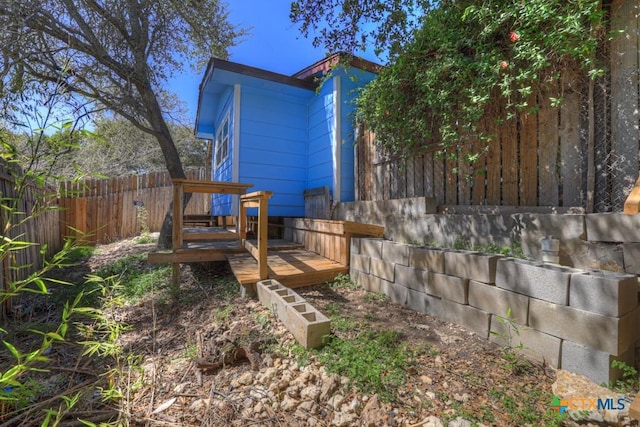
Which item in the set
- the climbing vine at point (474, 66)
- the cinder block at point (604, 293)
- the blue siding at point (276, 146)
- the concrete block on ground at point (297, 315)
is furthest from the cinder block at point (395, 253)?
the blue siding at point (276, 146)

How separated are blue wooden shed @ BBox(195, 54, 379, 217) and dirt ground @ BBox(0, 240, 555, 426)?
3.16m

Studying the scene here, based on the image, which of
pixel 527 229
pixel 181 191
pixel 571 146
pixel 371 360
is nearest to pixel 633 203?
pixel 527 229

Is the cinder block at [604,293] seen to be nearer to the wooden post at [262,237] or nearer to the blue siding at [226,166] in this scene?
the wooden post at [262,237]

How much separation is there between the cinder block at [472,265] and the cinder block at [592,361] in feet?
1.95

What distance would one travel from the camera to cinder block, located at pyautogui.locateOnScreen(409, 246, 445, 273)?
262 cm

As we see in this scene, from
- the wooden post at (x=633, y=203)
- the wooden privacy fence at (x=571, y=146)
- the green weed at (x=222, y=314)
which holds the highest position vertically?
the wooden privacy fence at (x=571, y=146)

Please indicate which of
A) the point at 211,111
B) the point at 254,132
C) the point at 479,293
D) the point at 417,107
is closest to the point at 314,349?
the point at 479,293

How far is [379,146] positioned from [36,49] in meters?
6.06

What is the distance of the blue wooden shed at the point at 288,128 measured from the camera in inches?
210

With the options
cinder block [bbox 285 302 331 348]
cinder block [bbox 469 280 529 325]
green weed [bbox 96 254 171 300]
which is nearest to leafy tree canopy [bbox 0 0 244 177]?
green weed [bbox 96 254 171 300]

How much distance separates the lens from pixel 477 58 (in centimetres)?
287

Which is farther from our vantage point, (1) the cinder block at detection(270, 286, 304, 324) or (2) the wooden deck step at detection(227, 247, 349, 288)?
(2) the wooden deck step at detection(227, 247, 349, 288)

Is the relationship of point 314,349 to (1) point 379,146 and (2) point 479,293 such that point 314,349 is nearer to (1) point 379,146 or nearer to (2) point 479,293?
(2) point 479,293

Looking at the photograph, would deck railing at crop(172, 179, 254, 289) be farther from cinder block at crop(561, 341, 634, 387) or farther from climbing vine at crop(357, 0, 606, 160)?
cinder block at crop(561, 341, 634, 387)
